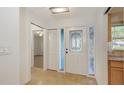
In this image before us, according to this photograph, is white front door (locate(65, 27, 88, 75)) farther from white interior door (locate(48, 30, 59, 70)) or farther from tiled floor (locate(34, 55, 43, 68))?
tiled floor (locate(34, 55, 43, 68))

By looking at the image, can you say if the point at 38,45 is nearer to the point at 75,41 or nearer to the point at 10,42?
the point at 75,41

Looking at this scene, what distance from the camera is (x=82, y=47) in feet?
15.9

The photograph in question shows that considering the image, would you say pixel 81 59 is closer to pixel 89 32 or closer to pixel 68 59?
pixel 68 59

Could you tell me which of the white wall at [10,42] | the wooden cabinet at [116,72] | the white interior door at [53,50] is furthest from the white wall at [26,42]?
the wooden cabinet at [116,72]

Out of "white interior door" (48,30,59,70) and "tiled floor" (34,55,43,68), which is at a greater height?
"white interior door" (48,30,59,70)

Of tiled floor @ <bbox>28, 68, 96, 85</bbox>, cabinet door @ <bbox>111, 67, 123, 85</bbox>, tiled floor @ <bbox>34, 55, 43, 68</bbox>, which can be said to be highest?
cabinet door @ <bbox>111, 67, 123, 85</bbox>

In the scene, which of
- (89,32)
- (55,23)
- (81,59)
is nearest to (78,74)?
(81,59)

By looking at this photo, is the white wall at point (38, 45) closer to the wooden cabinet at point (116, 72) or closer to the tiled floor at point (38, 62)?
the tiled floor at point (38, 62)

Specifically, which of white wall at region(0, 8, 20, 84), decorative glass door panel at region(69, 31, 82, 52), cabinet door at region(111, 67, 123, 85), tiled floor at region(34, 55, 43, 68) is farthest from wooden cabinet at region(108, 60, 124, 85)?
tiled floor at region(34, 55, 43, 68)

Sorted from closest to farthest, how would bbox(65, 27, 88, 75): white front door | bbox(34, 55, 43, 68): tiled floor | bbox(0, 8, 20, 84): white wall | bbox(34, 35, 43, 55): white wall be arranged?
bbox(0, 8, 20, 84): white wall → bbox(65, 27, 88, 75): white front door → bbox(34, 55, 43, 68): tiled floor → bbox(34, 35, 43, 55): white wall

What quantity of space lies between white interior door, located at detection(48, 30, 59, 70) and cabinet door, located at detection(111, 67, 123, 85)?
2861mm

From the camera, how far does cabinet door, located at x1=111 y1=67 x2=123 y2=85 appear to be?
9.41ft

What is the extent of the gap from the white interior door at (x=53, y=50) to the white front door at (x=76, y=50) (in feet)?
1.81
